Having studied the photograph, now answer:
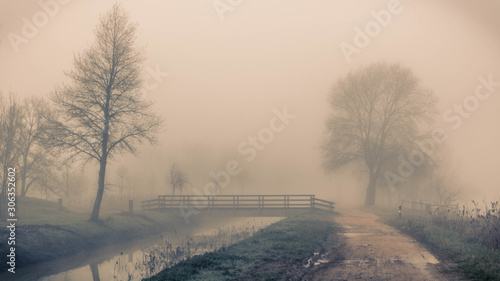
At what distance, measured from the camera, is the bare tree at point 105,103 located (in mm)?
24734

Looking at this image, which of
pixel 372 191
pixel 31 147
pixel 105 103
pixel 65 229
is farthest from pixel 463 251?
pixel 31 147

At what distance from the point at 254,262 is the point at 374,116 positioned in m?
34.0

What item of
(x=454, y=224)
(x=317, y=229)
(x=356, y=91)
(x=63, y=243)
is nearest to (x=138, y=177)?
(x=356, y=91)

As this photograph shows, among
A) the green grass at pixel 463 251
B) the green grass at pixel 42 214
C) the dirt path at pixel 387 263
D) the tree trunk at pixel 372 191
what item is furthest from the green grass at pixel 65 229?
the tree trunk at pixel 372 191

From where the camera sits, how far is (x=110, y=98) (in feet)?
85.9

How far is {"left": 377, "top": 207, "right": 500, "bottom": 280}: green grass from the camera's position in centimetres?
987

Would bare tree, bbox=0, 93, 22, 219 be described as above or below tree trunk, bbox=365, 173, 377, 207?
above

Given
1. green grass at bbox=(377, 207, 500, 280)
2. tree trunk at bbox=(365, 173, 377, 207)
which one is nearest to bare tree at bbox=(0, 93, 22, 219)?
green grass at bbox=(377, 207, 500, 280)

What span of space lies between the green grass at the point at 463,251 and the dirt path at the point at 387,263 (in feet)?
1.58

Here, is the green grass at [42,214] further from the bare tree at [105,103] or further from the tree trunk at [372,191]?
the tree trunk at [372,191]

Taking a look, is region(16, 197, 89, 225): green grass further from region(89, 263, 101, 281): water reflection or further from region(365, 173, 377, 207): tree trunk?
region(365, 173, 377, 207): tree trunk

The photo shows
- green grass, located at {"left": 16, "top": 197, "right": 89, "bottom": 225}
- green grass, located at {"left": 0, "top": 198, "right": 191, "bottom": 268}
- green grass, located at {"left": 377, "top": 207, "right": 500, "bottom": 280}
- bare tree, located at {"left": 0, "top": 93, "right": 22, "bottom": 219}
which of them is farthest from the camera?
bare tree, located at {"left": 0, "top": 93, "right": 22, "bottom": 219}

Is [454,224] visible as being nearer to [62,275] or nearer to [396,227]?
[396,227]

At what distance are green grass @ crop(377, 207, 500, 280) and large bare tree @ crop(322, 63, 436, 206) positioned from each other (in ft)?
71.6
